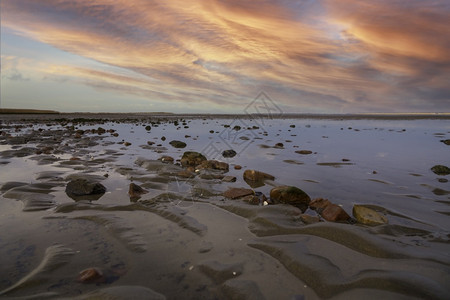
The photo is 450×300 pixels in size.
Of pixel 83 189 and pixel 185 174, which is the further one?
pixel 185 174

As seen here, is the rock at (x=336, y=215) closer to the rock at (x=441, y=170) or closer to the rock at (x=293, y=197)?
the rock at (x=293, y=197)

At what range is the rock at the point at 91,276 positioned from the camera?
10.1 ft

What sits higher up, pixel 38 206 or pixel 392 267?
pixel 392 267

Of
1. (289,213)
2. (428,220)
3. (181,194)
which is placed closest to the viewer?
(428,220)

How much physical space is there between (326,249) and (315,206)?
196cm

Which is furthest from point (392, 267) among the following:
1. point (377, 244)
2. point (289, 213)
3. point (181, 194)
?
point (181, 194)

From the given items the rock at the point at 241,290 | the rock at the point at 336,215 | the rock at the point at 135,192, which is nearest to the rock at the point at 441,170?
the rock at the point at 336,215

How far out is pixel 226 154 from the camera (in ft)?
43.3

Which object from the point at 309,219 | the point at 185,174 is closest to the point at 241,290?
the point at 309,219

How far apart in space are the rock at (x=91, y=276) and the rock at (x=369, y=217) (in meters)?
4.53

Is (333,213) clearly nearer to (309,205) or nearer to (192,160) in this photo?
(309,205)

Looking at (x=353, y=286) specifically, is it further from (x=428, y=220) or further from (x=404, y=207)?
(x=404, y=207)

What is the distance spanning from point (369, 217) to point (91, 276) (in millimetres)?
4747

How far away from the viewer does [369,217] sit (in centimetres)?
495
